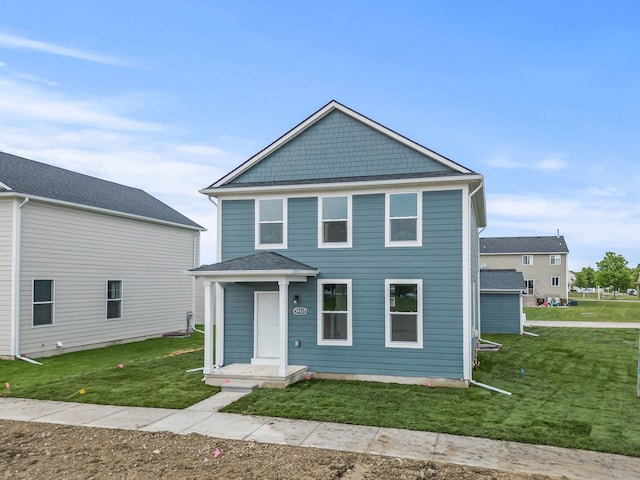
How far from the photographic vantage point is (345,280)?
12.6 metres

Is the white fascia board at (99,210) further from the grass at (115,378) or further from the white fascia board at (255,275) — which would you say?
the white fascia board at (255,275)

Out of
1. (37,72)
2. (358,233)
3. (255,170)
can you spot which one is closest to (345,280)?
(358,233)

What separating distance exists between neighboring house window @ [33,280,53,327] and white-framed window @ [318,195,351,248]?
9.65m

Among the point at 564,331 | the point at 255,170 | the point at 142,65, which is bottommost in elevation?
the point at 564,331

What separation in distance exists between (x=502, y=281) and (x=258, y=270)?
1707 cm

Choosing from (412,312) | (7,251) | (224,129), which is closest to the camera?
(412,312)

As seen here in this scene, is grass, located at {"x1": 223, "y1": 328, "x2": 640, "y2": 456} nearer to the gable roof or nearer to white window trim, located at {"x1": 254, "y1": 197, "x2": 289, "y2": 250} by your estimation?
white window trim, located at {"x1": 254, "y1": 197, "x2": 289, "y2": 250}

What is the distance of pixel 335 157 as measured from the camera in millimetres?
13109

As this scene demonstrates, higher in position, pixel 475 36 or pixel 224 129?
pixel 475 36

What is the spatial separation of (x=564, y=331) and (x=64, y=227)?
23.8m

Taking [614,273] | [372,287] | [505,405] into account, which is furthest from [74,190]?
[614,273]

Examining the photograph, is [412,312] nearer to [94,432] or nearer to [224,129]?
[94,432]

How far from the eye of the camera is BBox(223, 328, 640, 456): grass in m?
8.23

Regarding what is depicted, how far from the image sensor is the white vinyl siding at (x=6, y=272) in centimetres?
1488
